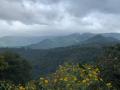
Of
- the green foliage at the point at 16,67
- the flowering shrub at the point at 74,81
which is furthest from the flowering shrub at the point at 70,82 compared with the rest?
the green foliage at the point at 16,67

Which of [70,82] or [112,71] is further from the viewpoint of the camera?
[112,71]

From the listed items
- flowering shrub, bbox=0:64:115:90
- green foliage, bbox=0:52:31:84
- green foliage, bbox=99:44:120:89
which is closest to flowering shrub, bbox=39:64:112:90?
flowering shrub, bbox=0:64:115:90

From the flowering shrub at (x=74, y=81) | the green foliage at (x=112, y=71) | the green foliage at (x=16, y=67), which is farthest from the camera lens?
the green foliage at (x=16, y=67)

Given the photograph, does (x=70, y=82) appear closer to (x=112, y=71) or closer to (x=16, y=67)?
(x=112, y=71)

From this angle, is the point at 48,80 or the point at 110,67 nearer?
the point at 48,80

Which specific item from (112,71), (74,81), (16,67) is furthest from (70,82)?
(16,67)

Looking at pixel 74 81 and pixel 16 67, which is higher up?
pixel 74 81

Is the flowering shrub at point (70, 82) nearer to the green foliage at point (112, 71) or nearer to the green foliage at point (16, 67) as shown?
the green foliage at point (112, 71)

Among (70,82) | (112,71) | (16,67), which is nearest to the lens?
(70,82)

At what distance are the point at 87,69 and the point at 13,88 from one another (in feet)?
5.58

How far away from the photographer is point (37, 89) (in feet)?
24.5

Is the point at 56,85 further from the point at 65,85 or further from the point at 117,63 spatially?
the point at 117,63

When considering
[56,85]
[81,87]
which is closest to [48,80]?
[56,85]

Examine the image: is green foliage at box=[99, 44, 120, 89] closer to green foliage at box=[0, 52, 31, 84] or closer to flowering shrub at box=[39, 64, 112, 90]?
flowering shrub at box=[39, 64, 112, 90]
